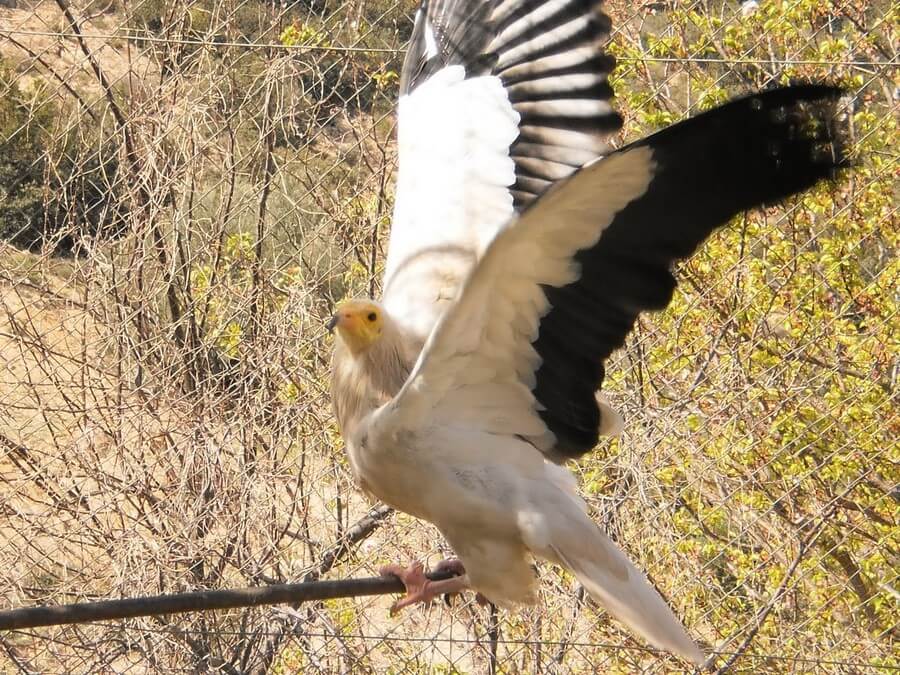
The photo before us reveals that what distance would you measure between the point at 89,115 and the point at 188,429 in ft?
4.23

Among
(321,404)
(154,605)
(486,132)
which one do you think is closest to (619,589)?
(154,605)

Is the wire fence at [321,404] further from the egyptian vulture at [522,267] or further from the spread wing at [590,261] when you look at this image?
the spread wing at [590,261]

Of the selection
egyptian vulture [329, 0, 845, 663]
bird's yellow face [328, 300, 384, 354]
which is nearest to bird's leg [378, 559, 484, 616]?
egyptian vulture [329, 0, 845, 663]

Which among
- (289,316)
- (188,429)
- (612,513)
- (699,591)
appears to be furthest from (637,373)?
(188,429)

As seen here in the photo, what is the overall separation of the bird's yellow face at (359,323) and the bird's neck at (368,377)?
0.7 inches

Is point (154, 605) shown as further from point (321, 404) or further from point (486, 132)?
point (321, 404)

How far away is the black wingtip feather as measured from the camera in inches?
80.7

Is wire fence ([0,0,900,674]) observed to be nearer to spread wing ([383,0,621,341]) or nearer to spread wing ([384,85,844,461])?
spread wing ([383,0,621,341])

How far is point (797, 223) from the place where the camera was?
4383mm

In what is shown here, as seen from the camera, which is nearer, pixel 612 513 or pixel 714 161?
pixel 714 161

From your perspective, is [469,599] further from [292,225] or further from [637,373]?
[292,225]

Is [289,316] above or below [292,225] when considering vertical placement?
below

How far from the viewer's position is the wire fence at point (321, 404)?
385cm

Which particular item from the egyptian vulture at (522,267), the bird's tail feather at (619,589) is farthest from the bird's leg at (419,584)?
the bird's tail feather at (619,589)
